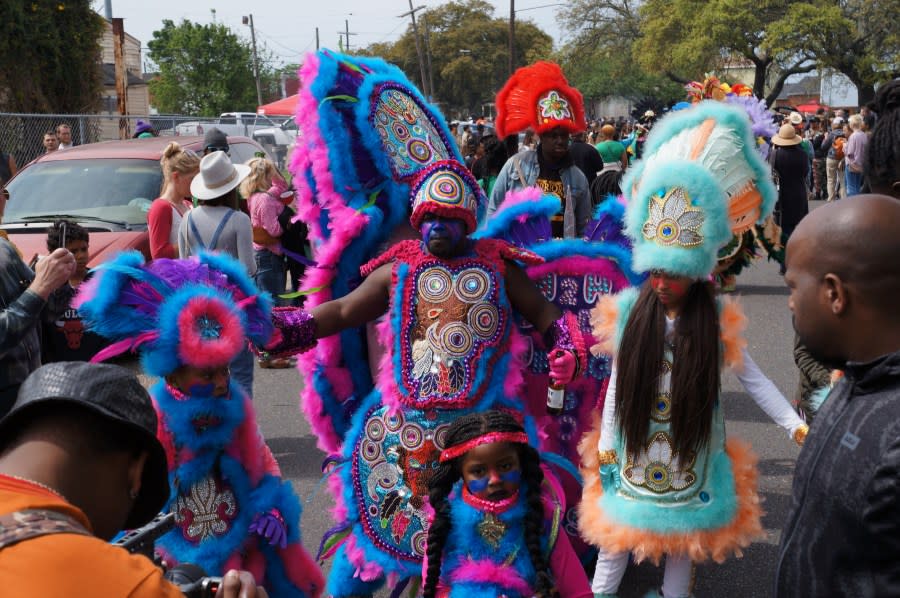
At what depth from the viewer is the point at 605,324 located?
3.80m

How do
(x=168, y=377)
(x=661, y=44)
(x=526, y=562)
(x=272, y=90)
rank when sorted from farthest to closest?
(x=272, y=90), (x=661, y=44), (x=168, y=377), (x=526, y=562)

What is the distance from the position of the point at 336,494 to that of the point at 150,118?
48.5 feet

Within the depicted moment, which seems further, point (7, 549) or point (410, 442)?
point (410, 442)

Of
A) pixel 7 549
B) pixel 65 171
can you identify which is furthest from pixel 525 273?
pixel 65 171

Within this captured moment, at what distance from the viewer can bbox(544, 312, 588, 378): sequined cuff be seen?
143 inches

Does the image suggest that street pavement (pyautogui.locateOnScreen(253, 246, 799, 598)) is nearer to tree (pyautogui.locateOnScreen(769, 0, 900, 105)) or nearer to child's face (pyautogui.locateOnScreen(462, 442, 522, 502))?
child's face (pyautogui.locateOnScreen(462, 442, 522, 502))

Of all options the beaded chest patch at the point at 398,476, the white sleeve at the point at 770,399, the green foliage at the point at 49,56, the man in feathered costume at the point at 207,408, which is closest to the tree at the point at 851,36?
the green foliage at the point at 49,56

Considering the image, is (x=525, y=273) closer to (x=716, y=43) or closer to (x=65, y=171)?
(x=65, y=171)

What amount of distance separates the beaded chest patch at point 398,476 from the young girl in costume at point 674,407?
0.64 meters

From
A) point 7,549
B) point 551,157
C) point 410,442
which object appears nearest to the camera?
point 7,549

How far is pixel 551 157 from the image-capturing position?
624 centimetres

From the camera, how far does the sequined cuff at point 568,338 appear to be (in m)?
3.64

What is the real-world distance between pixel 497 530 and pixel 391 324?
3.43 feet

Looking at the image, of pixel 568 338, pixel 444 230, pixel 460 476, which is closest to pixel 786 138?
pixel 568 338
